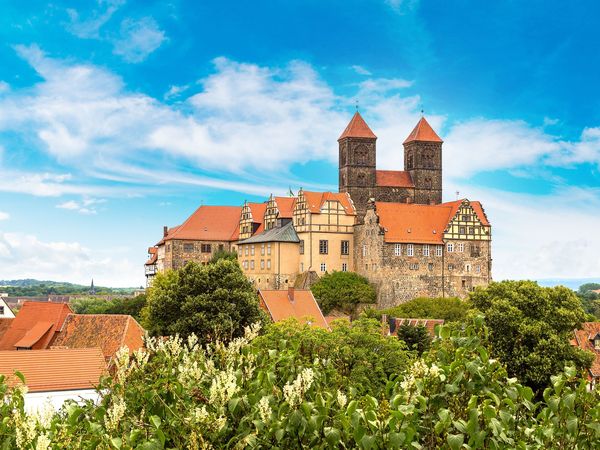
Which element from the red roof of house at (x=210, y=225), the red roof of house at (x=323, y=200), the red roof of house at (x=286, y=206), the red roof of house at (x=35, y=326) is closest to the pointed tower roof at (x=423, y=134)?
the red roof of house at (x=323, y=200)

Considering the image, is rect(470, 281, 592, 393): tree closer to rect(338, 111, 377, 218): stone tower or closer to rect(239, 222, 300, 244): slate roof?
rect(239, 222, 300, 244): slate roof

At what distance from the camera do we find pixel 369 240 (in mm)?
83938

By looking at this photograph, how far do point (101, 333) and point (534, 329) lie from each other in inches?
885

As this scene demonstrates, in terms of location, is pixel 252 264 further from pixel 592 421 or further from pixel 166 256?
pixel 592 421

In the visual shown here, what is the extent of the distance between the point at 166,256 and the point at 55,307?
161 ft

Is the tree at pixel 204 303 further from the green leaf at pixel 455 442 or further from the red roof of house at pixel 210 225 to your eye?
the red roof of house at pixel 210 225

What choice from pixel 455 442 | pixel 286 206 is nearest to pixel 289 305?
pixel 286 206

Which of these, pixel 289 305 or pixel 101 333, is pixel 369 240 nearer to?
pixel 289 305

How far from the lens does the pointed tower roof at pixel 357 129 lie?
310 ft

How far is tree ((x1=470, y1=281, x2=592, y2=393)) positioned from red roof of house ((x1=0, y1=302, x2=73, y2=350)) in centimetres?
2518

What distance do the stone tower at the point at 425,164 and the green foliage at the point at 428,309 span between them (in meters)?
20.9

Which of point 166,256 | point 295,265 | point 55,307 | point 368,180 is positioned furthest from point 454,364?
point 166,256

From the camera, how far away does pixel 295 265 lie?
8506 centimetres

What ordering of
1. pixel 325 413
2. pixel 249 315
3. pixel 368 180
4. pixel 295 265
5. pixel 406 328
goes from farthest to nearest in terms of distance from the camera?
pixel 368 180 → pixel 295 265 → pixel 406 328 → pixel 249 315 → pixel 325 413
